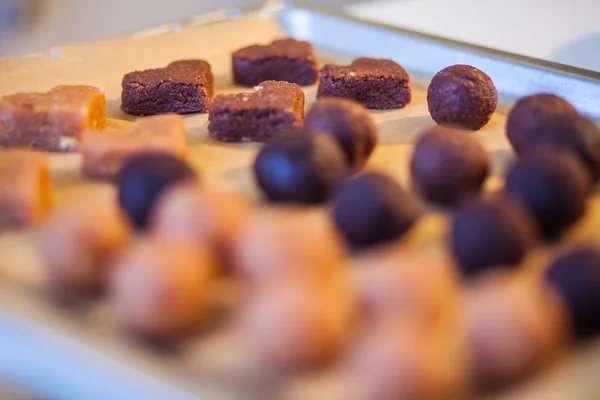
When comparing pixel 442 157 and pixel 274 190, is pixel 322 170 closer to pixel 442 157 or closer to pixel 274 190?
pixel 274 190

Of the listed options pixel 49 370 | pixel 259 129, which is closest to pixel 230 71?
pixel 259 129

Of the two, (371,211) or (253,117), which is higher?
(371,211)

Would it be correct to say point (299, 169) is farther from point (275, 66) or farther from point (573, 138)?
point (275, 66)

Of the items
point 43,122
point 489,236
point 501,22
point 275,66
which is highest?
point 489,236

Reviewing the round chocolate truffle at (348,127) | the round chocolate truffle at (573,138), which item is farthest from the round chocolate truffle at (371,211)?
the round chocolate truffle at (573,138)

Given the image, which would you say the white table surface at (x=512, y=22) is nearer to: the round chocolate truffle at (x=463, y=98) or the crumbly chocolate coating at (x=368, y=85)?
the crumbly chocolate coating at (x=368, y=85)

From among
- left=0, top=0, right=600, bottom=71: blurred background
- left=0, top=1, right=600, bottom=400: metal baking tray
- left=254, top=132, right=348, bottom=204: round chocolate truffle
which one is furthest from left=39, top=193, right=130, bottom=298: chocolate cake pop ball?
left=0, top=0, right=600, bottom=71: blurred background

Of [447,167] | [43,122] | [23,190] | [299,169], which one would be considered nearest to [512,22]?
[447,167]
